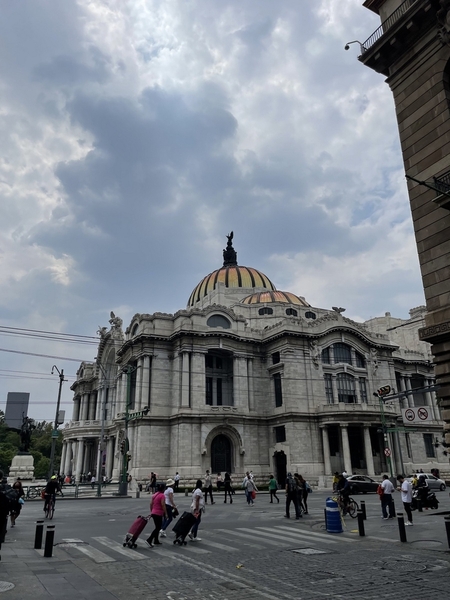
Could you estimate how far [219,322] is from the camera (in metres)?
55.1

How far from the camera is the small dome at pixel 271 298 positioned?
66750 millimetres

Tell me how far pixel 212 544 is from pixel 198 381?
36062mm

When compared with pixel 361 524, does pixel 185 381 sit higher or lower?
higher

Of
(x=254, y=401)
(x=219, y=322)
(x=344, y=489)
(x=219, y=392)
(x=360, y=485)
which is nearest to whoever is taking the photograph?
(x=344, y=489)

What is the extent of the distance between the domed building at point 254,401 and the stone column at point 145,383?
11cm

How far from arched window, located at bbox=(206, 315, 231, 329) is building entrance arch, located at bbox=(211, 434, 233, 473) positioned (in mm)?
12152

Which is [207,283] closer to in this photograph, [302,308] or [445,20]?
[302,308]

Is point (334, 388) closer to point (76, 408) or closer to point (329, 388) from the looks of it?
point (329, 388)

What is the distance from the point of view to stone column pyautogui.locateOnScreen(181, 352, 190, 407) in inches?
1940

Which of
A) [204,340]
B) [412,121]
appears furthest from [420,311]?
[412,121]

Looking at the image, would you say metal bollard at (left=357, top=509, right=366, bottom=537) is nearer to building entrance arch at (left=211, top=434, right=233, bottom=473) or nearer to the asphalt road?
the asphalt road

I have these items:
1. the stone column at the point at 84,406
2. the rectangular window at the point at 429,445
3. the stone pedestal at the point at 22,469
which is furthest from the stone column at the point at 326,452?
the stone column at the point at 84,406

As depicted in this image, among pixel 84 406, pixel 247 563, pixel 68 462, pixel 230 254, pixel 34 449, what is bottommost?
pixel 247 563

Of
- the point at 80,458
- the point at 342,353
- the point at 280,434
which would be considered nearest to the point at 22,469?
the point at 80,458
